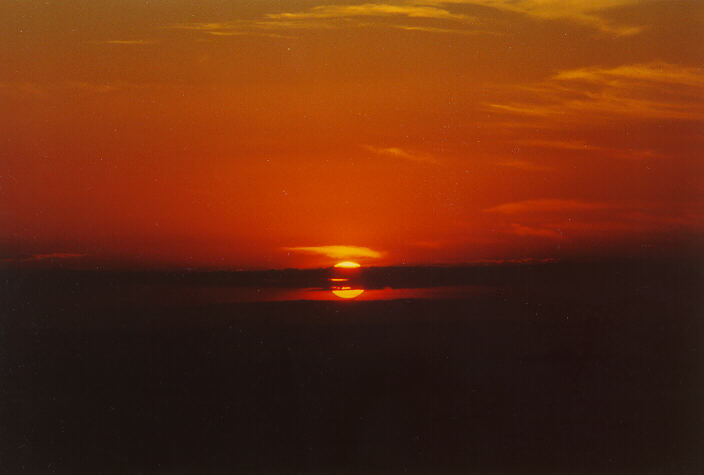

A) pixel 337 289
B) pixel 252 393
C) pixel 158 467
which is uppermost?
pixel 337 289

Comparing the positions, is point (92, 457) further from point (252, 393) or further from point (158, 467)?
point (252, 393)

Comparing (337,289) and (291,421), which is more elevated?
(337,289)

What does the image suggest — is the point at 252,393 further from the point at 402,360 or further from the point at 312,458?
the point at 402,360

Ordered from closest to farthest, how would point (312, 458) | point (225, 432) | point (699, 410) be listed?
point (699, 410) < point (312, 458) < point (225, 432)

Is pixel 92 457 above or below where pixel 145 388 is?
below

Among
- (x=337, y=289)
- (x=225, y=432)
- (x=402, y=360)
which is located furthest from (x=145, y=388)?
(x=402, y=360)

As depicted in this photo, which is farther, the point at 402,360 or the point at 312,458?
the point at 402,360

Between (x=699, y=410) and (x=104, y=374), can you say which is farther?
(x=104, y=374)

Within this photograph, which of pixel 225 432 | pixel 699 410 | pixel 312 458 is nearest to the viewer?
pixel 699 410

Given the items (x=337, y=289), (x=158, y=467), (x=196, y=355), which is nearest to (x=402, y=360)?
(x=337, y=289)
